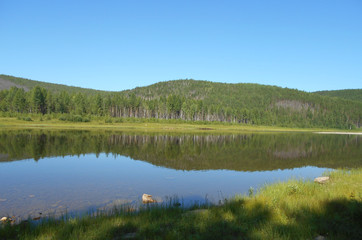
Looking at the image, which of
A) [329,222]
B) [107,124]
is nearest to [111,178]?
[329,222]

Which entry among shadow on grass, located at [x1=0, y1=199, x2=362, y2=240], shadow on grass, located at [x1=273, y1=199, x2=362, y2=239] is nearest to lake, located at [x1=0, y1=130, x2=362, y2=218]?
shadow on grass, located at [x1=0, y1=199, x2=362, y2=240]

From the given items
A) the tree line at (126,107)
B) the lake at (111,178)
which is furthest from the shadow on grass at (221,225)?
the tree line at (126,107)

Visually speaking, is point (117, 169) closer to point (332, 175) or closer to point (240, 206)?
point (240, 206)

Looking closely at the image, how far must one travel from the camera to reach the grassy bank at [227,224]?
22.3ft

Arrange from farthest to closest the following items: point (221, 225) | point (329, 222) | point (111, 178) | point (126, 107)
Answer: point (126, 107)
point (111, 178)
point (221, 225)
point (329, 222)

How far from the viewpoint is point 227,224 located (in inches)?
299

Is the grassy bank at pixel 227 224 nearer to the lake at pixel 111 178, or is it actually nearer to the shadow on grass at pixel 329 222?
the shadow on grass at pixel 329 222

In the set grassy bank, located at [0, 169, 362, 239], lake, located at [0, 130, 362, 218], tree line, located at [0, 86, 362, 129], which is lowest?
lake, located at [0, 130, 362, 218]

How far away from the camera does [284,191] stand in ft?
40.3

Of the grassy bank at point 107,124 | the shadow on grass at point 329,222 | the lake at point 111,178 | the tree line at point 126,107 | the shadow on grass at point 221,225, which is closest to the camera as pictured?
the shadow on grass at point 329,222

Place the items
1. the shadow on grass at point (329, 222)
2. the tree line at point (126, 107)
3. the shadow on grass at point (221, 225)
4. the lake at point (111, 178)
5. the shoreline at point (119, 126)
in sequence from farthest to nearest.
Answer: the tree line at point (126, 107), the shoreline at point (119, 126), the lake at point (111, 178), the shadow on grass at point (221, 225), the shadow on grass at point (329, 222)

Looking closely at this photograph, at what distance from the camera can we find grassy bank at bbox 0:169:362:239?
6.79 meters

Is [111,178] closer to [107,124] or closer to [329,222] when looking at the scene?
[329,222]

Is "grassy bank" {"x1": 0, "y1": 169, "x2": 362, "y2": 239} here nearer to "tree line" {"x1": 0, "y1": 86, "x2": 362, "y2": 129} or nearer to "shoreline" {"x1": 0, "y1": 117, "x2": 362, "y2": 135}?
"shoreline" {"x1": 0, "y1": 117, "x2": 362, "y2": 135}
